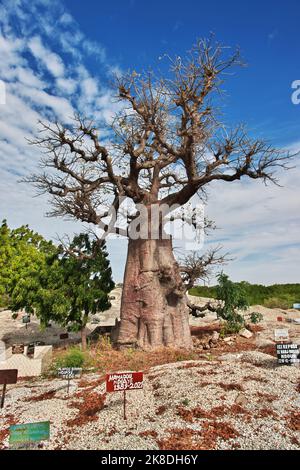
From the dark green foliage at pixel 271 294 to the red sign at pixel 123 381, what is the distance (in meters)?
22.9

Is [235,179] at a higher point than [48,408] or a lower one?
higher

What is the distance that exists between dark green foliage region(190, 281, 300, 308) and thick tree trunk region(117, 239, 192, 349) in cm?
1641

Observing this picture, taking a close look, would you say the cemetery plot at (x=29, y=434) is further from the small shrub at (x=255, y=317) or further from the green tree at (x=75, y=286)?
the small shrub at (x=255, y=317)

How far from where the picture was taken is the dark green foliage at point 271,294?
27.8 m

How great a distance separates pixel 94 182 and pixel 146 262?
3.56 m

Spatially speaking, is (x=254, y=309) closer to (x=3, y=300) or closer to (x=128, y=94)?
(x=3, y=300)

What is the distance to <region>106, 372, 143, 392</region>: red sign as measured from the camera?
20.2ft

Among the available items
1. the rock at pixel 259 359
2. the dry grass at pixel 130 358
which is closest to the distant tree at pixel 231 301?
the dry grass at pixel 130 358

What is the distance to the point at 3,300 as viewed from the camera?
19.5 meters

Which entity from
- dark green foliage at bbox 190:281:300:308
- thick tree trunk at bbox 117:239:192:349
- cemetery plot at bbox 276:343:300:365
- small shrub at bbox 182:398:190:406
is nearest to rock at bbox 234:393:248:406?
small shrub at bbox 182:398:190:406

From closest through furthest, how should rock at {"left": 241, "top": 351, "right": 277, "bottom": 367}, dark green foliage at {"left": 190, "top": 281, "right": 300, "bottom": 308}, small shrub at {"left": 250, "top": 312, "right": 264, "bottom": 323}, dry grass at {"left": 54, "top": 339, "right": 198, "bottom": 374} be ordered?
rock at {"left": 241, "top": 351, "right": 277, "bottom": 367}, dry grass at {"left": 54, "top": 339, "right": 198, "bottom": 374}, small shrub at {"left": 250, "top": 312, "right": 264, "bottom": 323}, dark green foliage at {"left": 190, "top": 281, "right": 300, "bottom": 308}

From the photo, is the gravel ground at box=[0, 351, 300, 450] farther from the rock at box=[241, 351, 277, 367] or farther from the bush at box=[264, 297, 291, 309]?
the bush at box=[264, 297, 291, 309]
